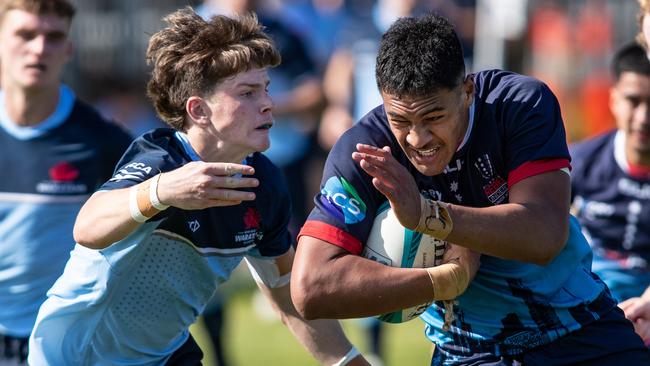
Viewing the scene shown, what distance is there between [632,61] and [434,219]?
3248 mm

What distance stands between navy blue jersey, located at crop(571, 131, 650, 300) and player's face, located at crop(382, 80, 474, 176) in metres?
2.48

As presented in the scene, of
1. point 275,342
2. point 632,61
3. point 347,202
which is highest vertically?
point 347,202

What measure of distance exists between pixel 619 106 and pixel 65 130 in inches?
126

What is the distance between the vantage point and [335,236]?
4.60 meters

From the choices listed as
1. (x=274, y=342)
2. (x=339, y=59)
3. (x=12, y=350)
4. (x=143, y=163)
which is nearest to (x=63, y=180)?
(x=12, y=350)

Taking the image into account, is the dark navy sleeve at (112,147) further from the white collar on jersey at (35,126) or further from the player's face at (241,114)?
the player's face at (241,114)

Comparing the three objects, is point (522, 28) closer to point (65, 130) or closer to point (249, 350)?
point (249, 350)

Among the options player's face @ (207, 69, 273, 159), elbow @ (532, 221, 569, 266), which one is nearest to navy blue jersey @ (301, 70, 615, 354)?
elbow @ (532, 221, 569, 266)

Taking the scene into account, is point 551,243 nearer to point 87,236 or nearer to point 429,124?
point 429,124

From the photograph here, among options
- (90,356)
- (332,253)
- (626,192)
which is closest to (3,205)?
(90,356)

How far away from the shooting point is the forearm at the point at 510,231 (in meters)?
4.42

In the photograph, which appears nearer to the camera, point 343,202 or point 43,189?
point 343,202

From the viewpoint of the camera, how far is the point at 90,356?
5.09m

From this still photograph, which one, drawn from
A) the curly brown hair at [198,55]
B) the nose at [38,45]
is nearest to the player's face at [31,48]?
the nose at [38,45]
